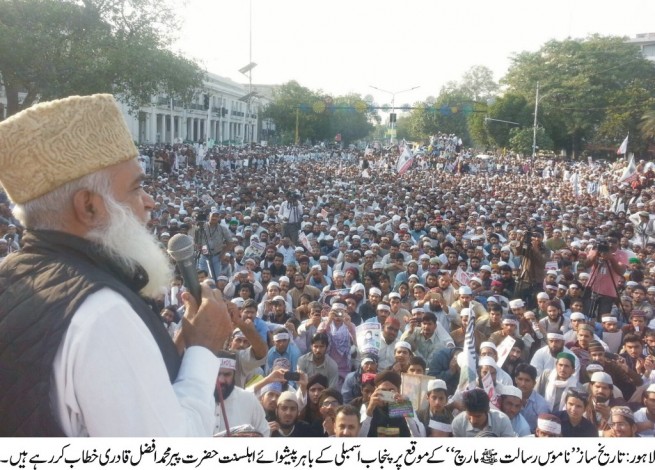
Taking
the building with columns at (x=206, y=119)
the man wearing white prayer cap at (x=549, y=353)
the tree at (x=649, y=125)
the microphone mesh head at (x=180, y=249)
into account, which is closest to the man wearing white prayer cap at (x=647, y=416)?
the man wearing white prayer cap at (x=549, y=353)

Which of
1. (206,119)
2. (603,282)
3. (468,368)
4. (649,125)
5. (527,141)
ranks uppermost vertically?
(206,119)

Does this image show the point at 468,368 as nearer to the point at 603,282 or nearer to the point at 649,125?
the point at 603,282

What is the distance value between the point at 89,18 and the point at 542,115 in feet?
103

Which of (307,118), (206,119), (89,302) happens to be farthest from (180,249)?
(206,119)

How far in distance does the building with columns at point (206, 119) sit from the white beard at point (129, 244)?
1617 inches

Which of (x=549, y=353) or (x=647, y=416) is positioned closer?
(x=647, y=416)

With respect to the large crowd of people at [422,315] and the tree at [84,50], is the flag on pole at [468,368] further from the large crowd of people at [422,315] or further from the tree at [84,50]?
the tree at [84,50]

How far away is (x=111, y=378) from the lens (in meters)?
1.08

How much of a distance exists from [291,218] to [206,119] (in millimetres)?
48791

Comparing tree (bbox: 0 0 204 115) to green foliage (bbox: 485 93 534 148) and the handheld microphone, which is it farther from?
green foliage (bbox: 485 93 534 148)

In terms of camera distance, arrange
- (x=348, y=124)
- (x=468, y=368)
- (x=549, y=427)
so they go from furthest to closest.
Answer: (x=348, y=124) < (x=468, y=368) < (x=549, y=427)

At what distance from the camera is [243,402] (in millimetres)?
3900

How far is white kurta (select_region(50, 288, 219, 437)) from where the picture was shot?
109cm
